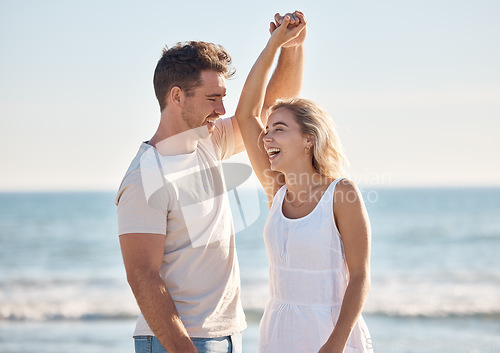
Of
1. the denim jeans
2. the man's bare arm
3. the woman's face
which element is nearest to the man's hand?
the man's bare arm

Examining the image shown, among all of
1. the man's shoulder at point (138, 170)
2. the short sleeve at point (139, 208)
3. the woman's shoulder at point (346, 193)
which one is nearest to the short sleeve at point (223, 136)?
the man's shoulder at point (138, 170)

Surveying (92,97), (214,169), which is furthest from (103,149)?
(214,169)

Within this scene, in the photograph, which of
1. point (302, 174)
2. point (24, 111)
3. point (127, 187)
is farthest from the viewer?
point (24, 111)

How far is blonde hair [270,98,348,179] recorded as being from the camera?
2707 millimetres

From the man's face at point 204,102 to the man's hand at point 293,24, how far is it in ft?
1.36

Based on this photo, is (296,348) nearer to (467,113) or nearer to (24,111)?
(24,111)

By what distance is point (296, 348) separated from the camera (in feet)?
8.34

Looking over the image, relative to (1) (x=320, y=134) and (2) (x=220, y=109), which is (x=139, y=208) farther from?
(1) (x=320, y=134)

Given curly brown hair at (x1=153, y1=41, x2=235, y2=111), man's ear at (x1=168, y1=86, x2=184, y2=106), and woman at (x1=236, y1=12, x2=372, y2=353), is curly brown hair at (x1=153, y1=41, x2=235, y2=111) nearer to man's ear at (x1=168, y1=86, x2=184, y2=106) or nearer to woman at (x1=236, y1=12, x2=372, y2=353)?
man's ear at (x1=168, y1=86, x2=184, y2=106)

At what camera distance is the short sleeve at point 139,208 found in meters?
2.48

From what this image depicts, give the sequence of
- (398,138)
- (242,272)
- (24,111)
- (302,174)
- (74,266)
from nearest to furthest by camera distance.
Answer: (302,174) → (242,272) → (74,266) → (24,111) → (398,138)

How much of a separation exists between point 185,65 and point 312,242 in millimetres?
951

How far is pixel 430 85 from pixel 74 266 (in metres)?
20.7

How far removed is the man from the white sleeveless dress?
24cm
